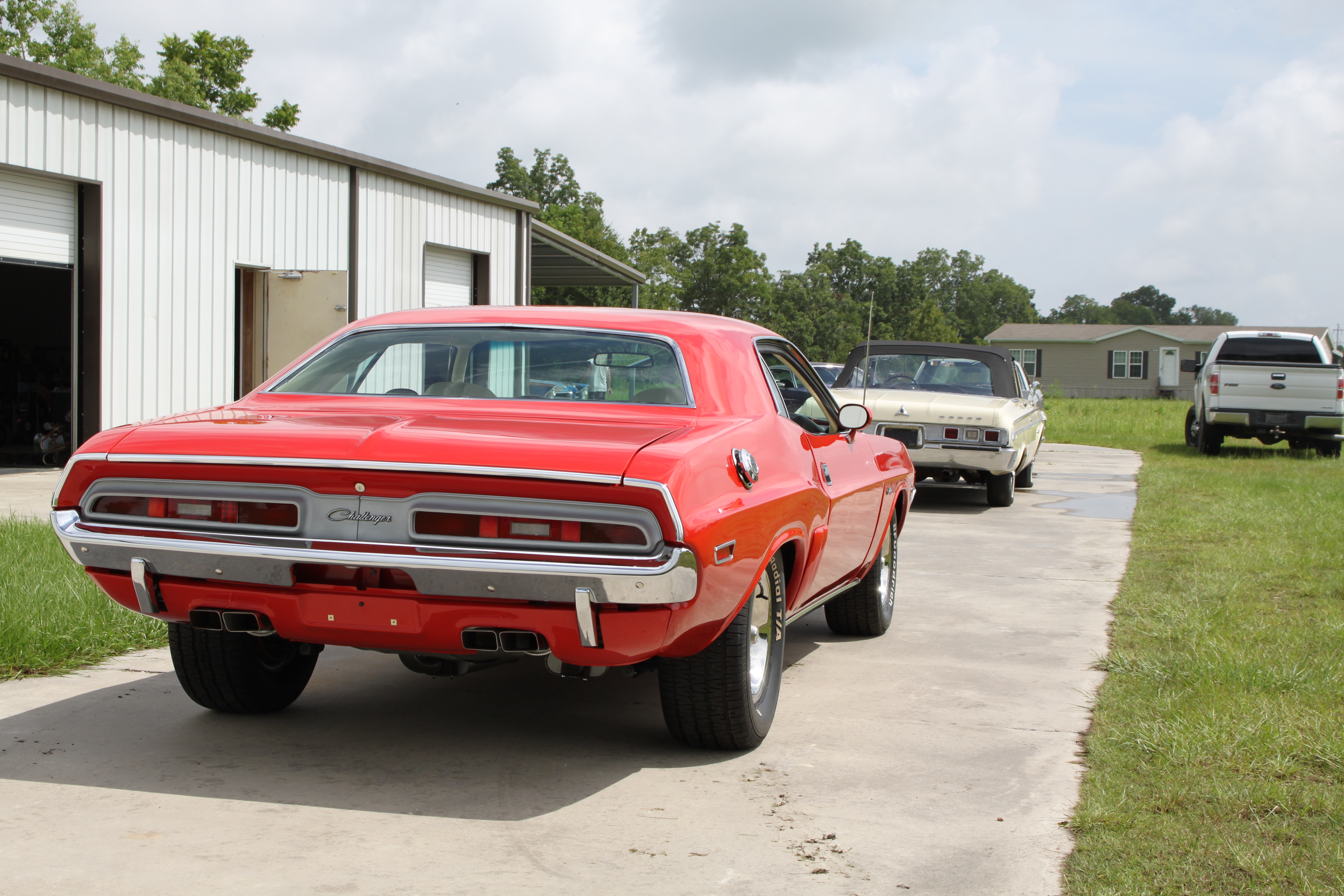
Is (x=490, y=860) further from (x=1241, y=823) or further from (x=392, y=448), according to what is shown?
(x=1241, y=823)

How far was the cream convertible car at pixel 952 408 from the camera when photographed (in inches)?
458

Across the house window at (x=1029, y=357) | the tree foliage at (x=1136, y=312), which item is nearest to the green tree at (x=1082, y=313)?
the tree foliage at (x=1136, y=312)

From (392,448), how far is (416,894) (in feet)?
3.94

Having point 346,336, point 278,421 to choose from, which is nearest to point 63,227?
point 346,336

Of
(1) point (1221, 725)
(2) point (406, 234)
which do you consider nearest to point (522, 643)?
(1) point (1221, 725)

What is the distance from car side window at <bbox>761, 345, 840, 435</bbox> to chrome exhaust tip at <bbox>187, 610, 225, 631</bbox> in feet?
7.57

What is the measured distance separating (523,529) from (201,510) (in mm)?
995

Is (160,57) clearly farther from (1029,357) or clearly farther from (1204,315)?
(1204,315)

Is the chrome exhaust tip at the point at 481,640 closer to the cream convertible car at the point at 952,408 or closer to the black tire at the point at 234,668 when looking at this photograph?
the black tire at the point at 234,668

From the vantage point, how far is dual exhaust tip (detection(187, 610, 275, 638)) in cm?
369

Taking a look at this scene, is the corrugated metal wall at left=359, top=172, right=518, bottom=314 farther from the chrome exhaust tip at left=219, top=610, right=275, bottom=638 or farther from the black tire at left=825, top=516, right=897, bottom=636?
the chrome exhaust tip at left=219, top=610, right=275, bottom=638

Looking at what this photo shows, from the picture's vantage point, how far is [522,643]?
11.6 ft

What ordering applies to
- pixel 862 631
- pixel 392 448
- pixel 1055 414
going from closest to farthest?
pixel 392 448 → pixel 862 631 → pixel 1055 414

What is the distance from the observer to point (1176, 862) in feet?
10.7
